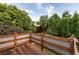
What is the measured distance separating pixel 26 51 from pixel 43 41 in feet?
0.76

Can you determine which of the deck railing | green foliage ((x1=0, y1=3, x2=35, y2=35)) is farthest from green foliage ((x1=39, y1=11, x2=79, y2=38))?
green foliage ((x1=0, y1=3, x2=35, y2=35))

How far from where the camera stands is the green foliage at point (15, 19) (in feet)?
7.43

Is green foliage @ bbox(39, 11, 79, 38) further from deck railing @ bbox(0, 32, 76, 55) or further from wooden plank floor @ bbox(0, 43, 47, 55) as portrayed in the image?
wooden plank floor @ bbox(0, 43, 47, 55)

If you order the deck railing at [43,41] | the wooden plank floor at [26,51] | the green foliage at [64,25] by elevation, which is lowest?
the wooden plank floor at [26,51]

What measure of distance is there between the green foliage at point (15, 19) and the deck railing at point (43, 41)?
7 cm

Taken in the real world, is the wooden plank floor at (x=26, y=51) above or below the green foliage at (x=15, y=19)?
below

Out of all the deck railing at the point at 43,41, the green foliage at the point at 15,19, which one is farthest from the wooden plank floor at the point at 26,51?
the green foliage at the point at 15,19

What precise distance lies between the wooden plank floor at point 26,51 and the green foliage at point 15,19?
0.20 metres

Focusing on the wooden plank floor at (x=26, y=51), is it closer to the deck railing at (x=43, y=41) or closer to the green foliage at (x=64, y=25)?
the deck railing at (x=43, y=41)

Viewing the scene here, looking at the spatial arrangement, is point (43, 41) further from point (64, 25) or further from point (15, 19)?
point (15, 19)

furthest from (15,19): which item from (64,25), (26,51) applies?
(64,25)

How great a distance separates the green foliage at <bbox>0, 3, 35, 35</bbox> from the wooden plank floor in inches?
7.9

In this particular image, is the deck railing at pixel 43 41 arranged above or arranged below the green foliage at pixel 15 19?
below
